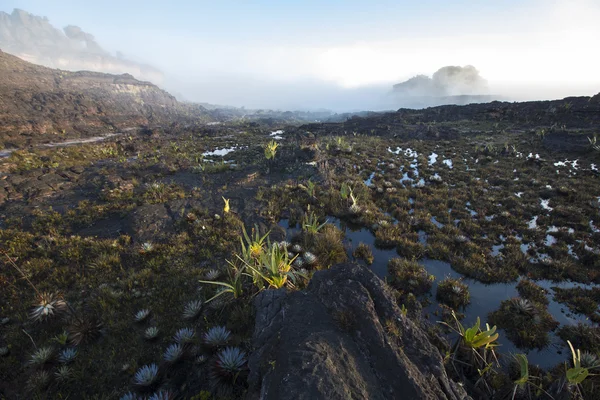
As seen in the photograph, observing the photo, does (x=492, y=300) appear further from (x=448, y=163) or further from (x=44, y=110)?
(x=44, y=110)

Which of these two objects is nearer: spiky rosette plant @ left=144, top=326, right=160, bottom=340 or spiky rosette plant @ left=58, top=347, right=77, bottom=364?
spiky rosette plant @ left=58, top=347, right=77, bottom=364

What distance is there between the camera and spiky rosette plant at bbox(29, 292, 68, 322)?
17.7ft

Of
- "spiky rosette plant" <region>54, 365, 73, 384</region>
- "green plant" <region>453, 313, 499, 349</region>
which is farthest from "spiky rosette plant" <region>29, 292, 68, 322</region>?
"green plant" <region>453, 313, 499, 349</region>

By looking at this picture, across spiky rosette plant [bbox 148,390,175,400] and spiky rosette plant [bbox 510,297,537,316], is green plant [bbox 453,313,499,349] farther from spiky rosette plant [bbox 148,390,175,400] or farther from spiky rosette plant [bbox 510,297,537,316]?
spiky rosette plant [bbox 148,390,175,400]

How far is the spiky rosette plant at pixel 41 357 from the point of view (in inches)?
171

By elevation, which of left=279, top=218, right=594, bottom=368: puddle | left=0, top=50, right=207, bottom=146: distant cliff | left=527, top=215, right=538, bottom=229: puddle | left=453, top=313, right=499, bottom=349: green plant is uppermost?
left=0, top=50, right=207, bottom=146: distant cliff

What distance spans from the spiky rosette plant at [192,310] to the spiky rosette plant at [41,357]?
2.52 m

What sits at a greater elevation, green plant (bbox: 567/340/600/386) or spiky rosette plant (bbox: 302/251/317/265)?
green plant (bbox: 567/340/600/386)

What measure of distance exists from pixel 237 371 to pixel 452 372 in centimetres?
369

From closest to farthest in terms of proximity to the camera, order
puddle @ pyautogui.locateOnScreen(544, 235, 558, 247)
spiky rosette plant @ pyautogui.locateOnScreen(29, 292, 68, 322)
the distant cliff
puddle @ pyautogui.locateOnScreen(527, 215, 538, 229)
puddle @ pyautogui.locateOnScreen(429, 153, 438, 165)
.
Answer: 1. spiky rosette plant @ pyautogui.locateOnScreen(29, 292, 68, 322)
2. puddle @ pyautogui.locateOnScreen(544, 235, 558, 247)
3. puddle @ pyautogui.locateOnScreen(527, 215, 538, 229)
4. puddle @ pyautogui.locateOnScreen(429, 153, 438, 165)
5. the distant cliff

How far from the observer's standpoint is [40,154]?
80.1 ft

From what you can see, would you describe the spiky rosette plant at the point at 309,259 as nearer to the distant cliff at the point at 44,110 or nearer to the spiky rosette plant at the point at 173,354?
the spiky rosette plant at the point at 173,354

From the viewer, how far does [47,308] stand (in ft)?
18.0

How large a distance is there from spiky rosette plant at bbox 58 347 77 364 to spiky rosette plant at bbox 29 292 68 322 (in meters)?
1.64
